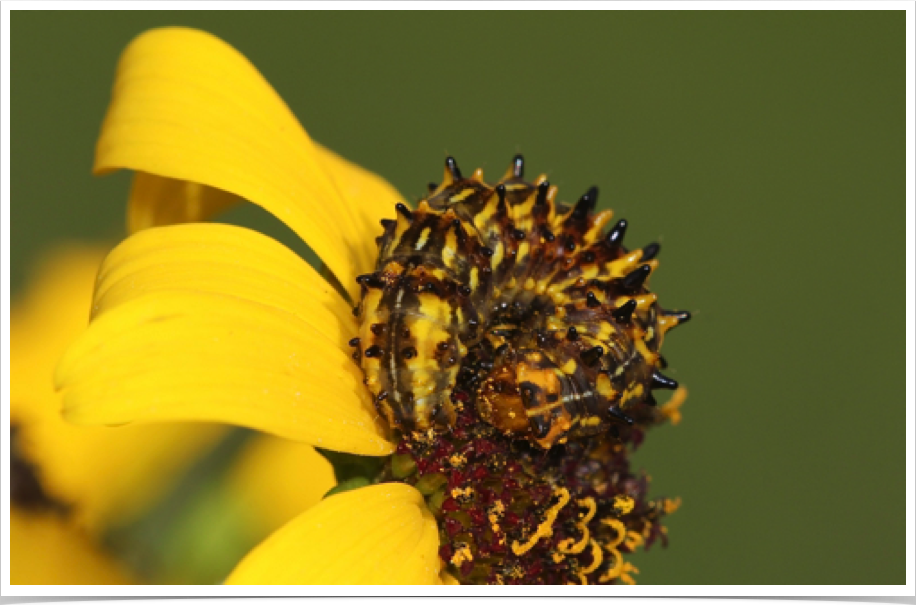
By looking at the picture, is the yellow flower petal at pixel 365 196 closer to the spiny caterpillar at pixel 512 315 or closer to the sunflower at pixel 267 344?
the sunflower at pixel 267 344

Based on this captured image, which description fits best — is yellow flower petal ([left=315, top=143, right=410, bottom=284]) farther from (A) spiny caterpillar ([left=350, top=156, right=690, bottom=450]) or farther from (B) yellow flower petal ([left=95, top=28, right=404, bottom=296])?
(A) spiny caterpillar ([left=350, top=156, right=690, bottom=450])

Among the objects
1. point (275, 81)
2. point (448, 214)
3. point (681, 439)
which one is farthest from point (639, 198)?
point (448, 214)

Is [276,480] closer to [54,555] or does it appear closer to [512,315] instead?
[54,555]

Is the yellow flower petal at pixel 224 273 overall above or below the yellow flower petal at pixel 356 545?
above

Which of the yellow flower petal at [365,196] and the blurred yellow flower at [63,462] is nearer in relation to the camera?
the blurred yellow flower at [63,462]

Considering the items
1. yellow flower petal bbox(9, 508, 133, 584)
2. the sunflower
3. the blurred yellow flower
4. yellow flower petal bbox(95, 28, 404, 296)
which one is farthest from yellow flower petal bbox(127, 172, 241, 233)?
yellow flower petal bbox(9, 508, 133, 584)

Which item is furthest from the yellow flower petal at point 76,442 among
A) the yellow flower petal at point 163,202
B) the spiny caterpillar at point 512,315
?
the spiny caterpillar at point 512,315

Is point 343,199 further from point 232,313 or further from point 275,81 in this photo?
point 275,81

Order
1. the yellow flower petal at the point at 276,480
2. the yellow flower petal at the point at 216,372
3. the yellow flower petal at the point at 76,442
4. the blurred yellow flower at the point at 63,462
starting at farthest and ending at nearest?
the yellow flower petal at the point at 276,480, the yellow flower petal at the point at 76,442, the blurred yellow flower at the point at 63,462, the yellow flower petal at the point at 216,372
